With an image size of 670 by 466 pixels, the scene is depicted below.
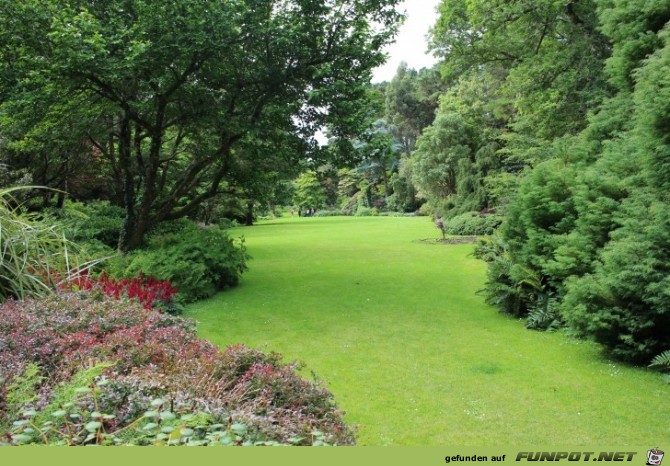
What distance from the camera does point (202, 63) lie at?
848cm

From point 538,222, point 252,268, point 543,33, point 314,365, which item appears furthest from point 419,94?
point 314,365

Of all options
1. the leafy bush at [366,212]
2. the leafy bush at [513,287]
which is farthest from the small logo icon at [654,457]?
the leafy bush at [366,212]

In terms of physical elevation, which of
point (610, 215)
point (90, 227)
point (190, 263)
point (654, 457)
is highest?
point (610, 215)

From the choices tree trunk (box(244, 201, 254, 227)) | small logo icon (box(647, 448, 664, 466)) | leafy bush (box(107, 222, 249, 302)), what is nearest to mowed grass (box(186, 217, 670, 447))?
leafy bush (box(107, 222, 249, 302))

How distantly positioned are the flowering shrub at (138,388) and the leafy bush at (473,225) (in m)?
16.6

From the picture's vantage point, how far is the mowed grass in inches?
132

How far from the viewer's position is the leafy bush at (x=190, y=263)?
7.60 meters

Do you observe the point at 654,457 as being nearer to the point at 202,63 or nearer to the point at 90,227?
the point at 202,63

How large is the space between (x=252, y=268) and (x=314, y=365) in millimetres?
6955

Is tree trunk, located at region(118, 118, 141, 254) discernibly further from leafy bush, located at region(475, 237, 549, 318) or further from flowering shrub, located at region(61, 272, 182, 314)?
leafy bush, located at region(475, 237, 549, 318)

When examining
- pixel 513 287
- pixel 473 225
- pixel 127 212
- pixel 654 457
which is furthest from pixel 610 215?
pixel 473 225

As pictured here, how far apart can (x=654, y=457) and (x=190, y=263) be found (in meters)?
7.20

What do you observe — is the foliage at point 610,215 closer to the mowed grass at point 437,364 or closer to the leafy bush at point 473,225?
the mowed grass at point 437,364

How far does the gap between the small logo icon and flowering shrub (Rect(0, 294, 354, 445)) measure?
1.24 m
